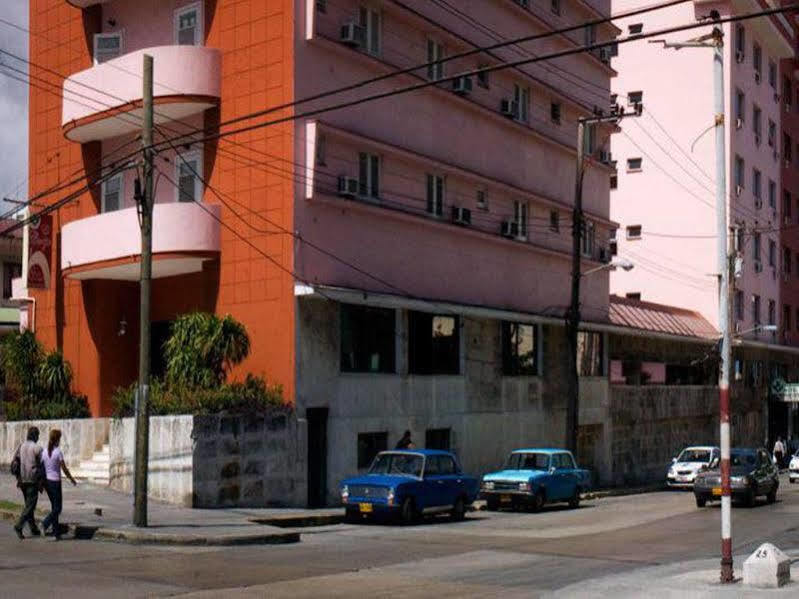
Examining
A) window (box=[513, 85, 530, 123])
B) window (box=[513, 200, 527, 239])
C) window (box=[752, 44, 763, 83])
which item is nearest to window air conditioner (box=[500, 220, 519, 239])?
window (box=[513, 200, 527, 239])

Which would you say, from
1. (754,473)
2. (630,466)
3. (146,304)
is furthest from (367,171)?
(630,466)

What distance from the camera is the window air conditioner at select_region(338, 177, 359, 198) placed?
3256cm

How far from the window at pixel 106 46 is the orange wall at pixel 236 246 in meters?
0.84

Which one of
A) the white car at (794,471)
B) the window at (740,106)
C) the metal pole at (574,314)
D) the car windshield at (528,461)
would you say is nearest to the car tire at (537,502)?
the car windshield at (528,461)

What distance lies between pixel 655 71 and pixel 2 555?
51877 millimetres

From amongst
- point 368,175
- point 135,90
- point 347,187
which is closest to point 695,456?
point 368,175

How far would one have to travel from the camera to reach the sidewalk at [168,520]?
73.2 ft

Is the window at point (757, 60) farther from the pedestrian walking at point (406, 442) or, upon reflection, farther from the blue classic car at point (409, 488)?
the blue classic car at point (409, 488)

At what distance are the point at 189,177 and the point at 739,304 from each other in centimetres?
3791

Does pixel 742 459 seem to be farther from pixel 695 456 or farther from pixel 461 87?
pixel 461 87

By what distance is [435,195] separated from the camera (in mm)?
37562

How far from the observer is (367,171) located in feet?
113

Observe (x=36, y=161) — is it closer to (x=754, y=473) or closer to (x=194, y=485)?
(x=194, y=485)

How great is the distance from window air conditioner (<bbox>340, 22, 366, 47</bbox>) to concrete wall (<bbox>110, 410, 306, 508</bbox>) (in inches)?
402
